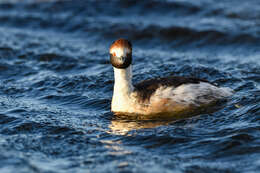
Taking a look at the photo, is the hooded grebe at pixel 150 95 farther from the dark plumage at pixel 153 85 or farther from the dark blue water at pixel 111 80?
the dark blue water at pixel 111 80

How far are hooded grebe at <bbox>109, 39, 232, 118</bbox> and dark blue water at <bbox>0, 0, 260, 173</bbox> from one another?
0.31m

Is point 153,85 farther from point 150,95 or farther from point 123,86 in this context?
point 123,86

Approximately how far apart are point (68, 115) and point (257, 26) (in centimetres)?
878

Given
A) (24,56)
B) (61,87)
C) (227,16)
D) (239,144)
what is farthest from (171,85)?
(227,16)

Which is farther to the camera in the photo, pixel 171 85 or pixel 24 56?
pixel 24 56

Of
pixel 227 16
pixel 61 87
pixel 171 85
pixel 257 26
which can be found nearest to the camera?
pixel 171 85

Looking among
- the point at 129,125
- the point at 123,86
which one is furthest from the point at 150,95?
the point at 129,125

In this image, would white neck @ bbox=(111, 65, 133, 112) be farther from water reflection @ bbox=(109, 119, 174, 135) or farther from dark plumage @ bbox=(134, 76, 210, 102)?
water reflection @ bbox=(109, 119, 174, 135)

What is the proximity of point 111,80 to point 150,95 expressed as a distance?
2.91 m

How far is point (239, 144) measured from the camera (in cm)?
827

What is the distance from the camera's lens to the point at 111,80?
1267 cm

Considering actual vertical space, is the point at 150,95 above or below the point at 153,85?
below

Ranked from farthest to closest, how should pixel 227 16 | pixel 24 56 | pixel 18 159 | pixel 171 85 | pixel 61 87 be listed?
pixel 227 16 → pixel 24 56 → pixel 61 87 → pixel 171 85 → pixel 18 159

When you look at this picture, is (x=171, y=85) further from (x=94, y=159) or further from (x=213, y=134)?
(x=94, y=159)
